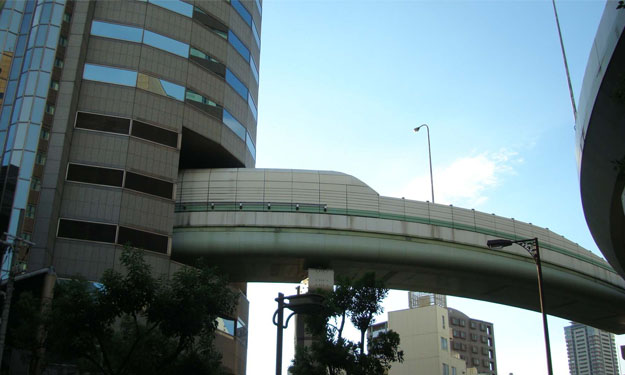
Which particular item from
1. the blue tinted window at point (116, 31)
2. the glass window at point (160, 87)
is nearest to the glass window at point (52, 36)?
the blue tinted window at point (116, 31)

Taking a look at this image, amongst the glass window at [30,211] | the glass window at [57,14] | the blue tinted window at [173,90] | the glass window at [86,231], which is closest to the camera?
the glass window at [30,211]

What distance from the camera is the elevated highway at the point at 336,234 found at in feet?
161

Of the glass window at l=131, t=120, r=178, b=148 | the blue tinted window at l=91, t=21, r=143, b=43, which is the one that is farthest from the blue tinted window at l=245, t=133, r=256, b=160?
the blue tinted window at l=91, t=21, r=143, b=43

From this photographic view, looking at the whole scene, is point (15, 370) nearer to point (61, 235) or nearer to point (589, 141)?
point (61, 235)

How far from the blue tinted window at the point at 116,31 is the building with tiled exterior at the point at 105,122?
0.09 meters

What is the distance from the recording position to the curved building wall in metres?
41.7

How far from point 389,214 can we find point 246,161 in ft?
47.6

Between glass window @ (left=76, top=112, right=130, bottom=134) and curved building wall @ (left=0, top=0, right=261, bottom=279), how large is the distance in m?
0.07

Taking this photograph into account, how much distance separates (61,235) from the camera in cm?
4188

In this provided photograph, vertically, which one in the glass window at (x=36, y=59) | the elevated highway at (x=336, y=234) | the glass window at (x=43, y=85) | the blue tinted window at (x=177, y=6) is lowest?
the elevated highway at (x=336, y=234)

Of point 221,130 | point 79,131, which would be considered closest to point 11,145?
point 79,131

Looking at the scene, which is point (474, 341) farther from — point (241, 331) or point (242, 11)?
point (242, 11)

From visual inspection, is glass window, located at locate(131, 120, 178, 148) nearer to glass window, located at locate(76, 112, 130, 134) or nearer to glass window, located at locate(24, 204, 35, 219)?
glass window, located at locate(76, 112, 130, 134)

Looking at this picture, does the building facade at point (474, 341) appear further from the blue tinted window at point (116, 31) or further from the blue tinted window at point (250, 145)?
the blue tinted window at point (116, 31)
